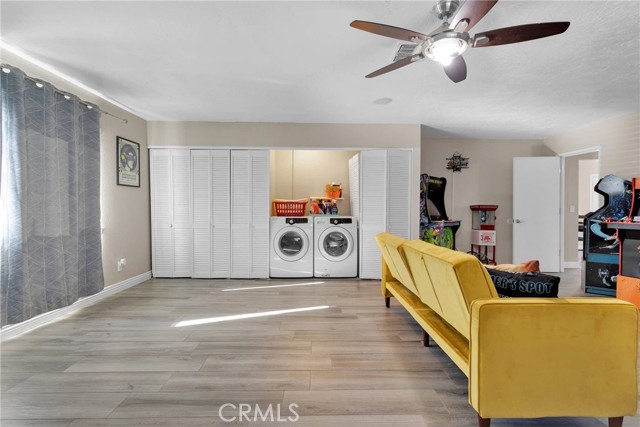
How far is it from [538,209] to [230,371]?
17.8ft

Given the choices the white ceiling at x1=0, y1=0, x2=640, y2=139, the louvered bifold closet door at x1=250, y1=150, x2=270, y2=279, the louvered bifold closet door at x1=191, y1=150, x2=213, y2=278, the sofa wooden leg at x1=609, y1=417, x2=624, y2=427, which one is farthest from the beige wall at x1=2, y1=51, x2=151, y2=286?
the sofa wooden leg at x1=609, y1=417, x2=624, y2=427

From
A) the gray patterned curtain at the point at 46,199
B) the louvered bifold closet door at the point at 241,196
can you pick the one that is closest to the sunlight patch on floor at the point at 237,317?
the gray patterned curtain at the point at 46,199

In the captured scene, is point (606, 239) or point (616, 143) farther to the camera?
point (616, 143)

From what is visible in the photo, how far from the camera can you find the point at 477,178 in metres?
5.44

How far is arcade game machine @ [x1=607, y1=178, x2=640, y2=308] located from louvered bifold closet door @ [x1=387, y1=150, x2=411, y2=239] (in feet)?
7.63

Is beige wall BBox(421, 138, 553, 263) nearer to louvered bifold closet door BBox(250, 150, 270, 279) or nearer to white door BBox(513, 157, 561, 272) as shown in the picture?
white door BBox(513, 157, 561, 272)

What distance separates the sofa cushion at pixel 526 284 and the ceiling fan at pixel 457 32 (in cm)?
130

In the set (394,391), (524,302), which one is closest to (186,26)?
(524,302)

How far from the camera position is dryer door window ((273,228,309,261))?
4.43 meters

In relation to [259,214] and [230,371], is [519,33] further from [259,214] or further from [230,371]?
[259,214]

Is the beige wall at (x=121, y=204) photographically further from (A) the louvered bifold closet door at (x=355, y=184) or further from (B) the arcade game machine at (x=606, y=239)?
(B) the arcade game machine at (x=606, y=239)

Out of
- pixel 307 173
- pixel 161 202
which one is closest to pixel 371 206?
pixel 307 173

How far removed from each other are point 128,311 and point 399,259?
2762mm

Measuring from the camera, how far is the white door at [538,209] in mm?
5023
